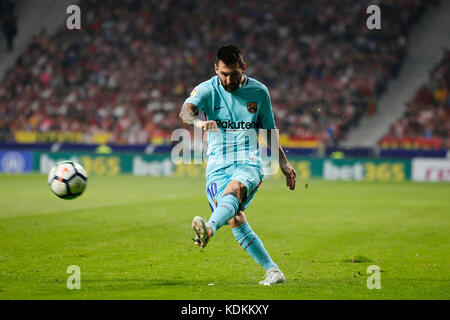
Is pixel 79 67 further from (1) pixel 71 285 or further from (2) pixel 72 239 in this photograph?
(1) pixel 71 285

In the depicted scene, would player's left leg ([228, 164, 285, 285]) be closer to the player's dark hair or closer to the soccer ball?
the player's dark hair

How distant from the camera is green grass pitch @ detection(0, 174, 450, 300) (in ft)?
20.3

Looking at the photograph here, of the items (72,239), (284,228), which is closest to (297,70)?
(284,228)

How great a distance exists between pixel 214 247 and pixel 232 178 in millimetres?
3489

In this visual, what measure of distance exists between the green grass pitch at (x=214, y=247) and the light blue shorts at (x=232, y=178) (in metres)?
0.90

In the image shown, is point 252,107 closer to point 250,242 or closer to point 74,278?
A: point 250,242

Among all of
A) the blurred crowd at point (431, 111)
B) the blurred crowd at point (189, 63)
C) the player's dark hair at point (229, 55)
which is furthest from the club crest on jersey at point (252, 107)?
the blurred crowd at point (189, 63)

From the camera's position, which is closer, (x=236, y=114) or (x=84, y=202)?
(x=236, y=114)

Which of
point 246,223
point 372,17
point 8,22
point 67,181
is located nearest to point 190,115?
point 246,223

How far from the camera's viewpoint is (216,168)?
20.6 ft

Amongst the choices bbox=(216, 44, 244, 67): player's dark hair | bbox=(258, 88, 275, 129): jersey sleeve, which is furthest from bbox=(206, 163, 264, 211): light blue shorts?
bbox=(216, 44, 244, 67): player's dark hair

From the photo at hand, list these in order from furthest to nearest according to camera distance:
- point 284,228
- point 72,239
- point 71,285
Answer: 1. point 284,228
2. point 72,239
3. point 71,285

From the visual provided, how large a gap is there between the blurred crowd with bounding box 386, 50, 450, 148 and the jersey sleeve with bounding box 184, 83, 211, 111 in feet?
67.8
